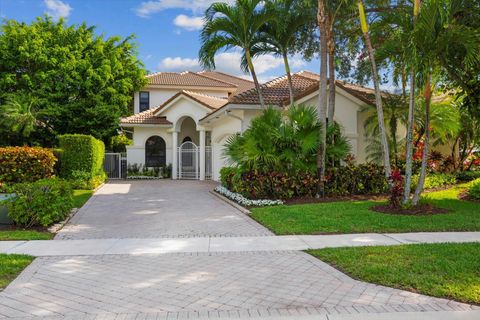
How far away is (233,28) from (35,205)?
32.2 feet

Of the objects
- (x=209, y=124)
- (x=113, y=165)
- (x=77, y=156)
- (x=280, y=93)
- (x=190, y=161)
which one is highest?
(x=280, y=93)

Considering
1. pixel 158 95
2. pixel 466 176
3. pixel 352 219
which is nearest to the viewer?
pixel 352 219

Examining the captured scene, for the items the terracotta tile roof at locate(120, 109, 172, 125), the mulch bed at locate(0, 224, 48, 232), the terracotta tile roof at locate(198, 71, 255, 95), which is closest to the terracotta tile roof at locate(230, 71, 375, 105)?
the terracotta tile roof at locate(120, 109, 172, 125)

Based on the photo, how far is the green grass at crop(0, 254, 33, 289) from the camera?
5903 mm

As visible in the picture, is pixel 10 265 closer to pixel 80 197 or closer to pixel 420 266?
pixel 420 266

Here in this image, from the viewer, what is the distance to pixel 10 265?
653 cm

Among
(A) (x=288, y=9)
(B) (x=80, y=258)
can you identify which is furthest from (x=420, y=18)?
(B) (x=80, y=258)

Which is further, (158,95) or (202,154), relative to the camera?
(158,95)

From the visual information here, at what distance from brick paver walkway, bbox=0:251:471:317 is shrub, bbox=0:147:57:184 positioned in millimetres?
12120

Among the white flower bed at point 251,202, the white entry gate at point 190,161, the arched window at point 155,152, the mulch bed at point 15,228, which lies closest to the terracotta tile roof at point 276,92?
the white flower bed at point 251,202

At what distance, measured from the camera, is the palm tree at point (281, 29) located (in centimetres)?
1561

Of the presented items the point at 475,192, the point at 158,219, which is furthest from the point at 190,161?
the point at 475,192

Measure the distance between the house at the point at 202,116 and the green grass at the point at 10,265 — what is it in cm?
1192

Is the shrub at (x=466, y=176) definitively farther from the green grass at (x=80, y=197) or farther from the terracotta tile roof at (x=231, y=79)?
the terracotta tile roof at (x=231, y=79)
